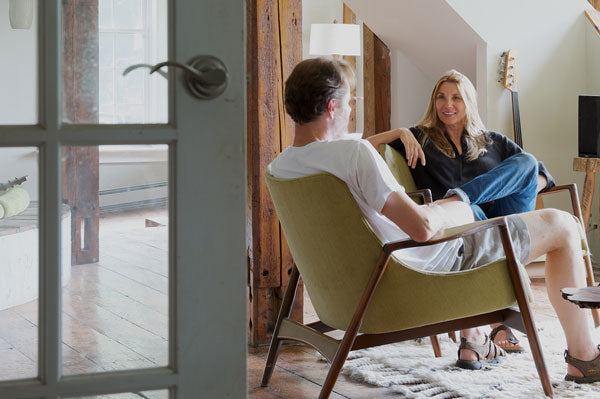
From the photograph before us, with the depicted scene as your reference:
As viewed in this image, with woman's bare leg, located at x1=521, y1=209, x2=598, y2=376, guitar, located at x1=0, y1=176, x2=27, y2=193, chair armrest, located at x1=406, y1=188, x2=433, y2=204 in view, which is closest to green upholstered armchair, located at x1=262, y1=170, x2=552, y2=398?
woman's bare leg, located at x1=521, y1=209, x2=598, y2=376

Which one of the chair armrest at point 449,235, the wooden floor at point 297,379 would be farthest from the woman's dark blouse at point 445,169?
the chair armrest at point 449,235

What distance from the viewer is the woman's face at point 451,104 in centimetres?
360

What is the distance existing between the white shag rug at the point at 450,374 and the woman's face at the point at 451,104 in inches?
38.2

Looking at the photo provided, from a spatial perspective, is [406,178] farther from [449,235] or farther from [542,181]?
[449,235]

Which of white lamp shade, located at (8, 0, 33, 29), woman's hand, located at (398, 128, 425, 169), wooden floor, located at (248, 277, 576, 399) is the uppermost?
white lamp shade, located at (8, 0, 33, 29)

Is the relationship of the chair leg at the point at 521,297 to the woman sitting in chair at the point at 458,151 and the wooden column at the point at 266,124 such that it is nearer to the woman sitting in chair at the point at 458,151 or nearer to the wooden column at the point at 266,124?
the woman sitting in chair at the point at 458,151

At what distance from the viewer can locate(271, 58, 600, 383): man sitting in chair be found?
237 centimetres

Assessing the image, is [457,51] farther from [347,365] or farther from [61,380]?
[61,380]

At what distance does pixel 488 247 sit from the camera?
2.75m

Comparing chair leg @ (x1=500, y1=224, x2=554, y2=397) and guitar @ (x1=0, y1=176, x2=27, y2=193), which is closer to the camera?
guitar @ (x1=0, y1=176, x2=27, y2=193)

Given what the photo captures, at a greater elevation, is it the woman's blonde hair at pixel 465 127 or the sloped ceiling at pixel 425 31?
the sloped ceiling at pixel 425 31

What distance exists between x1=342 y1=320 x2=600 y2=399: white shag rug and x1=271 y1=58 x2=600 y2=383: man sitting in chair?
76 mm

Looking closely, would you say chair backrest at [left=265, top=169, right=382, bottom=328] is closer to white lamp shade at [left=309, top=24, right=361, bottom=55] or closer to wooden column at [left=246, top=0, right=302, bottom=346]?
wooden column at [left=246, top=0, right=302, bottom=346]

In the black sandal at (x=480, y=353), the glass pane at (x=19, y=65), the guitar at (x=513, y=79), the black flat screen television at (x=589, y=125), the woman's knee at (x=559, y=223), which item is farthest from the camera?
the guitar at (x=513, y=79)
